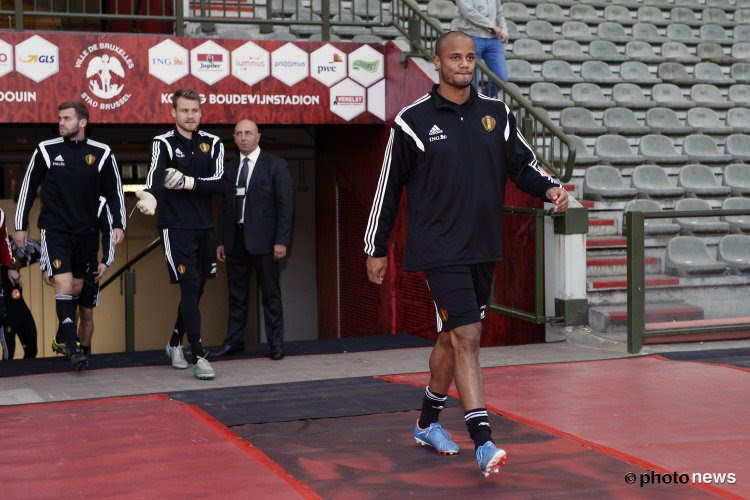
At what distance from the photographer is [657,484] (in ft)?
15.5

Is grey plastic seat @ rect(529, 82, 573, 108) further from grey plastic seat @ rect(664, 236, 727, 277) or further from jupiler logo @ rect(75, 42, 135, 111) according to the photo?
jupiler logo @ rect(75, 42, 135, 111)

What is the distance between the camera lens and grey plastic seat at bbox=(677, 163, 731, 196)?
37.6 feet

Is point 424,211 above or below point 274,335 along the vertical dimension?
above

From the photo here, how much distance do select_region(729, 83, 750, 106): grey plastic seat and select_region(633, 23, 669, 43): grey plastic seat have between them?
49.7 inches

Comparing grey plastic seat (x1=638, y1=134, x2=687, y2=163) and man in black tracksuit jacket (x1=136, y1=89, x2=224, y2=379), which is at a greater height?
grey plastic seat (x1=638, y1=134, x2=687, y2=163)

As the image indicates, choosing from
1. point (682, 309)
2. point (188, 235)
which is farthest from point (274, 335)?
point (682, 309)

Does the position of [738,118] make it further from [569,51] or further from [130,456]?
[130,456]

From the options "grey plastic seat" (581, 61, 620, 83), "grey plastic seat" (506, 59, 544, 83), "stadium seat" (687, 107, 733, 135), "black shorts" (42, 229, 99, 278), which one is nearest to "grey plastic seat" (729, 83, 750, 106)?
"stadium seat" (687, 107, 733, 135)

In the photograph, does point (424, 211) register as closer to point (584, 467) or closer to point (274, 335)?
point (584, 467)

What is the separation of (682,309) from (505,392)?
2.72m

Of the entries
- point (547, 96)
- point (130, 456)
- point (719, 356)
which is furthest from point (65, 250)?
point (547, 96)

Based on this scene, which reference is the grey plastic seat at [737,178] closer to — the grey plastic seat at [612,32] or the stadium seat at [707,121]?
the stadium seat at [707,121]

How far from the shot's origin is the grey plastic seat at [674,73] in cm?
1377

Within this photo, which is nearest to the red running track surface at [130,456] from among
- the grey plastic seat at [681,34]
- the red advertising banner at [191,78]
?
the red advertising banner at [191,78]
